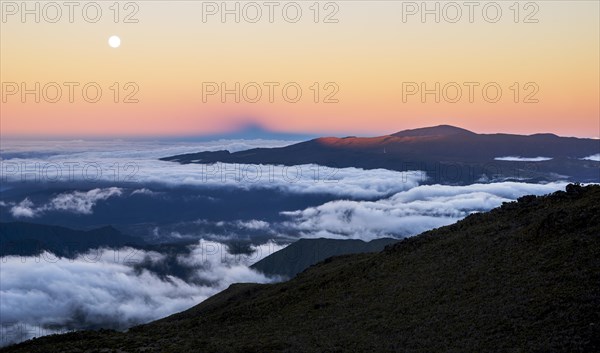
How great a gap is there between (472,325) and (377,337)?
16.8 feet

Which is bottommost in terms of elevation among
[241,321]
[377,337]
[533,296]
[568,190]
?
[241,321]

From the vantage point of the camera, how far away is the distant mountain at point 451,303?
27.5 m

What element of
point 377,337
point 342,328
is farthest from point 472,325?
point 342,328

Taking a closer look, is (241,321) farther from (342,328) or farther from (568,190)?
(568,190)

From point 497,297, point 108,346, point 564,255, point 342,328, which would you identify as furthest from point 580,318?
point 108,346

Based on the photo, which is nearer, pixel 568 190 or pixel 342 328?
pixel 342 328

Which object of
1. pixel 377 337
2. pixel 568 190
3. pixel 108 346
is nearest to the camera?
pixel 377 337

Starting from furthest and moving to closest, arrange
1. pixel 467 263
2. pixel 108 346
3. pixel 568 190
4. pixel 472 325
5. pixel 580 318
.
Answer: pixel 568 190, pixel 467 263, pixel 108 346, pixel 472 325, pixel 580 318

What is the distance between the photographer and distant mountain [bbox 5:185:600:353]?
2747 cm

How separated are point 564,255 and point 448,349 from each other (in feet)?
Answer: 39.4

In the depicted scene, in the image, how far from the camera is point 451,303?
1347 inches

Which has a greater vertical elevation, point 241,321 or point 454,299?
point 454,299

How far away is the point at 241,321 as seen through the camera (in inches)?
1769

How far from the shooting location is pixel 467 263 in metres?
40.8
